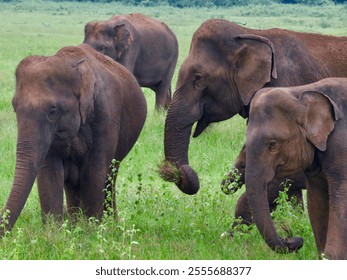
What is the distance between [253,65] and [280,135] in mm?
2057

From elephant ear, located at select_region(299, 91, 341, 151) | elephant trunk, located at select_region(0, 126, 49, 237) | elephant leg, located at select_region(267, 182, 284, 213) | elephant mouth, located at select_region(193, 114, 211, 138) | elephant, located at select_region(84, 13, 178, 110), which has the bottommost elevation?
elephant, located at select_region(84, 13, 178, 110)

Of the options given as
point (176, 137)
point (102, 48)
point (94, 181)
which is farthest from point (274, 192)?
point (102, 48)

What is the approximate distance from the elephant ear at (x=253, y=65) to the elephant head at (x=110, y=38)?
7129 mm

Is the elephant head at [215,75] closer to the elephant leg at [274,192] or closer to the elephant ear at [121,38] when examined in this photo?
the elephant leg at [274,192]

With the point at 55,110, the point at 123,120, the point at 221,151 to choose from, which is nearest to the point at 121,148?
the point at 123,120

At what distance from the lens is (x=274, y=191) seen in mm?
7875

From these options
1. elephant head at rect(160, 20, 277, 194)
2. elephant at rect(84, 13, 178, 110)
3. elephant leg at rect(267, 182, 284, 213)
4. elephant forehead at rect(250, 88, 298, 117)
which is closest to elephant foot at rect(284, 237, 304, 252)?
elephant forehead at rect(250, 88, 298, 117)

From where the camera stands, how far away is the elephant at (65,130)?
7.17m

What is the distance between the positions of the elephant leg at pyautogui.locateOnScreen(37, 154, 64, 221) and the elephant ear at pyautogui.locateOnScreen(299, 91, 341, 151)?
2.11 m

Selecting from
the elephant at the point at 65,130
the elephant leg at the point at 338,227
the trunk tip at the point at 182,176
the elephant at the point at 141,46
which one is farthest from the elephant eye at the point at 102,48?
the elephant leg at the point at 338,227

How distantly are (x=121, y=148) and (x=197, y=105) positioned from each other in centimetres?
81

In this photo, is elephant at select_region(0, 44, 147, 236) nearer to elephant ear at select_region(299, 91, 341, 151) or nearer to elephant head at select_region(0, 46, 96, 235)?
elephant head at select_region(0, 46, 96, 235)

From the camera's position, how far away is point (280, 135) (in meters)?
6.47

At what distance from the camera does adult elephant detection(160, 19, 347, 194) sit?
845cm
